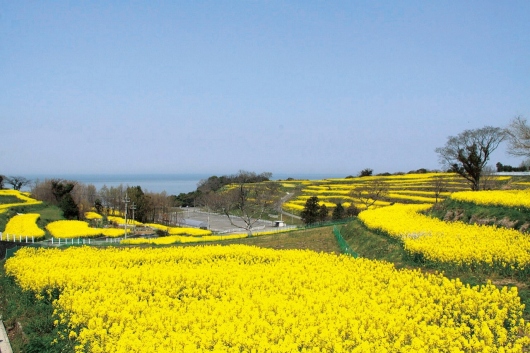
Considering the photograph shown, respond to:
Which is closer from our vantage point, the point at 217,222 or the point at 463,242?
the point at 463,242

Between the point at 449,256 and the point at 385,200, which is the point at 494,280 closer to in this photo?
the point at 449,256

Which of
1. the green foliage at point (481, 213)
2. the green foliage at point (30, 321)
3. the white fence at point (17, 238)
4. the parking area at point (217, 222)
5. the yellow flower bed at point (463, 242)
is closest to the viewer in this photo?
the green foliage at point (30, 321)

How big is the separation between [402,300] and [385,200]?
51.1 meters

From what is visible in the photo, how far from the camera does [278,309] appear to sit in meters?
10.7

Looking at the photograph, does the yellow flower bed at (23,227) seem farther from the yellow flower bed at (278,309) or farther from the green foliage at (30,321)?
the green foliage at (30,321)

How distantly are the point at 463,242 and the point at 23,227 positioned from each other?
107ft

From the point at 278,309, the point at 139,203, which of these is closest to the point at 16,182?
the point at 139,203

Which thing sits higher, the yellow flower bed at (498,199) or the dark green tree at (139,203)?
the yellow flower bed at (498,199)

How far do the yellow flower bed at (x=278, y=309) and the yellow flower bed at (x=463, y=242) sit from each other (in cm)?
175

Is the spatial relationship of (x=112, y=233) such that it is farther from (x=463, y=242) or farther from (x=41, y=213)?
(x=463, y=242)

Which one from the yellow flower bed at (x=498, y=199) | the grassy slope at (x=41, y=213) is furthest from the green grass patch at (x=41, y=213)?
the yellow flower bed at (x=498, y=199)

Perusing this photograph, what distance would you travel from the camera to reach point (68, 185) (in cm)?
6278

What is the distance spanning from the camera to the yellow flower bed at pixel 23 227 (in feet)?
109

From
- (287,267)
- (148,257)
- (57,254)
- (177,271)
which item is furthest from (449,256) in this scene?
(57,254)
